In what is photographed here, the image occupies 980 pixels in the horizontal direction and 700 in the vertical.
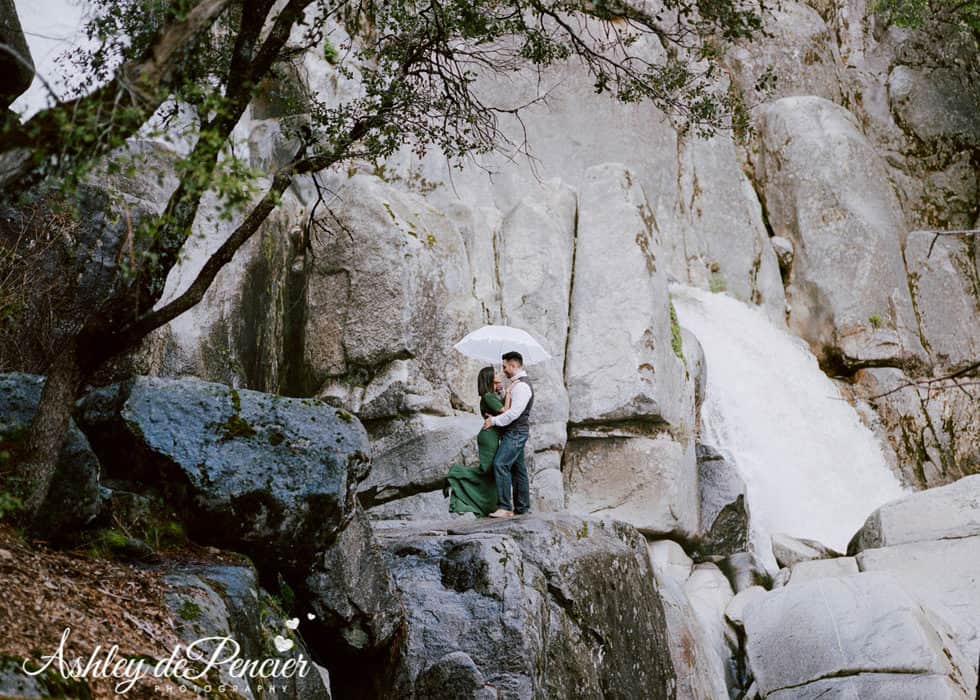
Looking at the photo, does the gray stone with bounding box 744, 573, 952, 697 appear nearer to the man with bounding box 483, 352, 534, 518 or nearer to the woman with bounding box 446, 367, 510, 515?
the man with bounding box 483, 352, 534, 518

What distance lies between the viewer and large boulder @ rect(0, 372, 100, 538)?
6.52 m

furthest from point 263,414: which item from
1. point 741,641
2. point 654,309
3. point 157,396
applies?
point 654,309

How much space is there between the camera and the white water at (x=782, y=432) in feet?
64.4

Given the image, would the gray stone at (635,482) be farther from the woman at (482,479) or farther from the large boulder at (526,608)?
the large boulder at (526,608)

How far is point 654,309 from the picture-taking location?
60.2 feet

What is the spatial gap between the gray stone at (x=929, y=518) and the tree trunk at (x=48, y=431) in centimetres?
1198

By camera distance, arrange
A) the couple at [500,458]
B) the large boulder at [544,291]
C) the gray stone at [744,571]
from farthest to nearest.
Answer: the large boulder at [544,291]
the gray stone at [744,571]
the couple at [500,458]

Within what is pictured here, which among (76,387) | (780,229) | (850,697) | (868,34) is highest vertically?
(868,34)

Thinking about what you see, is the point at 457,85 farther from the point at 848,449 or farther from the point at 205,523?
the point at 848,449

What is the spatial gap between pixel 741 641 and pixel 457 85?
826cm

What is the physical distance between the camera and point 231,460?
7477 millimetres

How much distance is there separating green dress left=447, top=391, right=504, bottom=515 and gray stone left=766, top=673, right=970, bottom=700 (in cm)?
432

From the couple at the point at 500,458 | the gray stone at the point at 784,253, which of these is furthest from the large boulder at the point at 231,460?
the gray stone at the point at 784,253

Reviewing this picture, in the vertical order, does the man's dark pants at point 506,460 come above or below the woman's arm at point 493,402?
below
